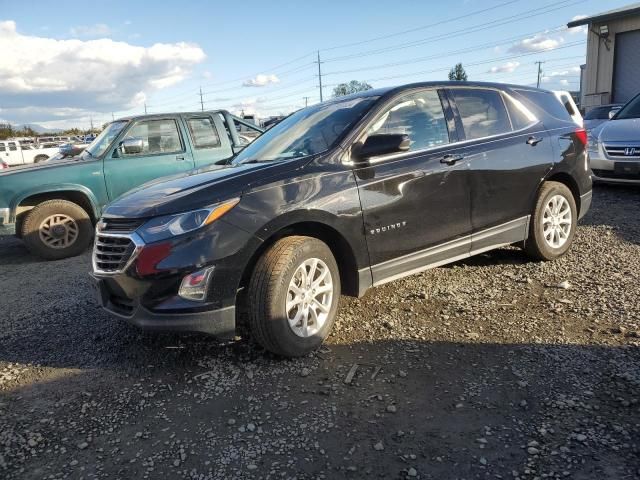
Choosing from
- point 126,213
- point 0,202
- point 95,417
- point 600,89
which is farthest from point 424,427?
point 600,89

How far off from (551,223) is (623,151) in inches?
162

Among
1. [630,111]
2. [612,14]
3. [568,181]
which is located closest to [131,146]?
[568,181]

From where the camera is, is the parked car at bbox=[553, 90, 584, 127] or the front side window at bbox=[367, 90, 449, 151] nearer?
the front side window at bbox=[367, 90, 449, 151]

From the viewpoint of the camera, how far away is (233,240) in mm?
3205

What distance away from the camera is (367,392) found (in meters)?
3.07

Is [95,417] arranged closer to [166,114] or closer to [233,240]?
[233,240]

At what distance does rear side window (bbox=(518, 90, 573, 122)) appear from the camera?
17.0 ft

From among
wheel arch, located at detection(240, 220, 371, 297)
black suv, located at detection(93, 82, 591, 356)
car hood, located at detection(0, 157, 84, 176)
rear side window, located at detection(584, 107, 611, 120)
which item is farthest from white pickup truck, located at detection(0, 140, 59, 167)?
wheel arch, located at detection(240, 220, 371, 297)

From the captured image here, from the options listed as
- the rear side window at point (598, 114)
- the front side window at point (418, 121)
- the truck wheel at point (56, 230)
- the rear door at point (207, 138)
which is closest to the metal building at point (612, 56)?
the rear side window at point (598, 114)

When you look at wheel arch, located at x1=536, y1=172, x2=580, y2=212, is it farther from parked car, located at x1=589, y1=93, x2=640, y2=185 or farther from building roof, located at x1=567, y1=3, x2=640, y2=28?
building roof, located at x1=567, y1=3, x2=640, y2=28

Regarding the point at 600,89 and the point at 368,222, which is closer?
the point at 368,222

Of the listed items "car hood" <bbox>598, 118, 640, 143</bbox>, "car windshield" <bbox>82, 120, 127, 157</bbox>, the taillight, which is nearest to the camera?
the taillight

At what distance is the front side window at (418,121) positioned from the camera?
4062 mm

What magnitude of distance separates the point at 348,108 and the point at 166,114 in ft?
13.8
